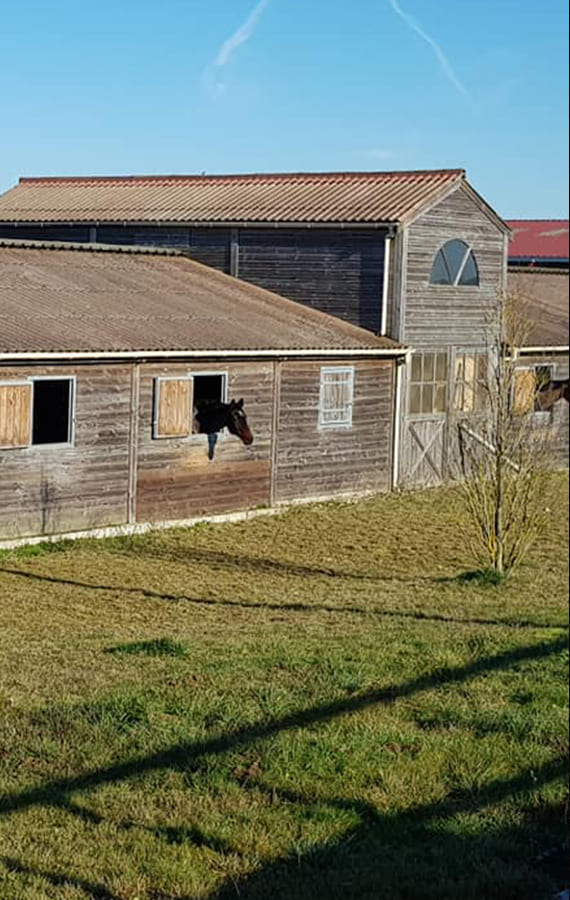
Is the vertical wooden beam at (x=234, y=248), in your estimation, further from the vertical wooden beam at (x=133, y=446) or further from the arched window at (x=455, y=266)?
the vertical wooden beam at (x=133, y=446)

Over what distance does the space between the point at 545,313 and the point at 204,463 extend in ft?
42.8

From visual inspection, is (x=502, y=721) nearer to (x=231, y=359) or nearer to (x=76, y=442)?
(x=76, y=442)

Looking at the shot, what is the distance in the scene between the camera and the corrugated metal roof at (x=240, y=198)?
2256 cm

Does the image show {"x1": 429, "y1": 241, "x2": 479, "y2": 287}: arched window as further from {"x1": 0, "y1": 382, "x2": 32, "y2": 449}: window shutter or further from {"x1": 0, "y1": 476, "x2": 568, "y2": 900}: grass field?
{"x1": 0, "y1": 476, "x2": 568, "y2": 900}: grass field

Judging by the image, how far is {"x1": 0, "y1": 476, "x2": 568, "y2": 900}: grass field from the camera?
6.28m

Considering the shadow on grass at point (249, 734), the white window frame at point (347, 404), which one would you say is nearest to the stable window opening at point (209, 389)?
the white window frame at point (347, 404)

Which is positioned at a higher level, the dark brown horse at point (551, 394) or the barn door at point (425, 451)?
the dark brown horse at point (551, 394)

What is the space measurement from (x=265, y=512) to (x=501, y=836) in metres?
13.4

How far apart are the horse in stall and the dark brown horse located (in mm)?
8307

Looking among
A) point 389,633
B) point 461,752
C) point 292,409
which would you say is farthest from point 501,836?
point 292,409

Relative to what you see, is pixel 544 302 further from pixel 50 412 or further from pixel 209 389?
pixel 50 412

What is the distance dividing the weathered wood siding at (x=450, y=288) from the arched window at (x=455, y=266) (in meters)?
0.08

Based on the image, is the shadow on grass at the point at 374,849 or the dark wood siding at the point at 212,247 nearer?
the shadow on grass at the point at 374,849

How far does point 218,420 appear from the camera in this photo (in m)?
19.3
